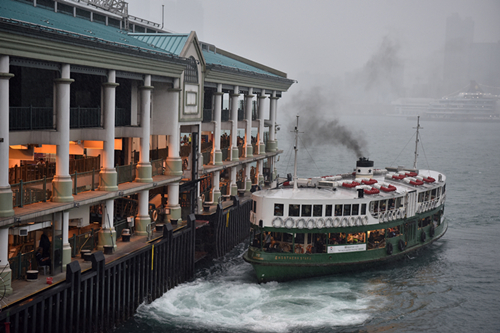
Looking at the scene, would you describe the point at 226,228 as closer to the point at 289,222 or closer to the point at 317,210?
the point at 289,222

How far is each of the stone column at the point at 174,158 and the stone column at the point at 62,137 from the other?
489 inches

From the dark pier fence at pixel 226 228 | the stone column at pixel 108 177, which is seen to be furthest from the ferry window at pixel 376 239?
the stone column at pixel 108 177

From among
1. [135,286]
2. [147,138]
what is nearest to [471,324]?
[135,286]

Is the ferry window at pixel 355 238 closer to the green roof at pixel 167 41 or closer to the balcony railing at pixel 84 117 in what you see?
the green roof at pixel 167 41

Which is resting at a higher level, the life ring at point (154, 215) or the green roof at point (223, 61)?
the green roof at point (223, 61)

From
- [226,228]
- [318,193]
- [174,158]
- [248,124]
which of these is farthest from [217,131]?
[318,193]

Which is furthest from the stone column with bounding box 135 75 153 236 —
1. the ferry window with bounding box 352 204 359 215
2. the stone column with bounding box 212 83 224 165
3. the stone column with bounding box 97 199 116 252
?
the ferry window with bounding box 352 204 359 215

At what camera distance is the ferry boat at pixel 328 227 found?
38438 mm

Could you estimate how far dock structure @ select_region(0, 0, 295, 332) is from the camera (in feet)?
79.7

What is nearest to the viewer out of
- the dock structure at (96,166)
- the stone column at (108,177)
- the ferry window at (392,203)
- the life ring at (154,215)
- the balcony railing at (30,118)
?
the dock structure at (96,166)

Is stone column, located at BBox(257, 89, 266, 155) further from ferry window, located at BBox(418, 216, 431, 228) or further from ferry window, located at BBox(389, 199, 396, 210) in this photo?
ferry window, located at BBox(389, 199, 396, 210)

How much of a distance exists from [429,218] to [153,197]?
23.3 metres

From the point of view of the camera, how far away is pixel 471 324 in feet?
112

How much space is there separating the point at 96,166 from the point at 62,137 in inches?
316
